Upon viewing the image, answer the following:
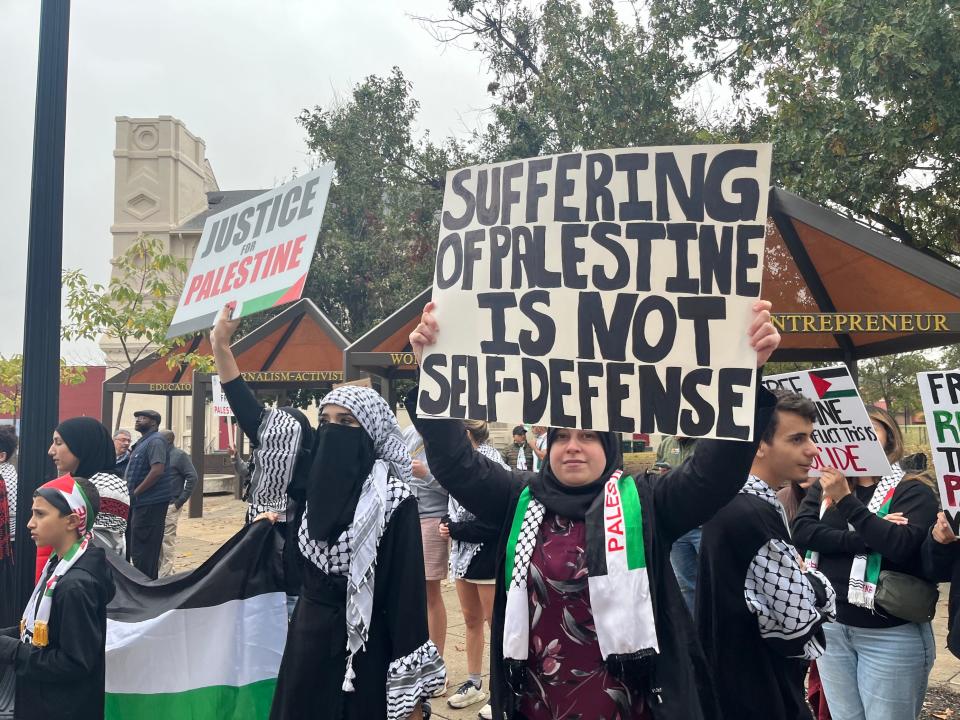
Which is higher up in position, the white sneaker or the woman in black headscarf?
the woman in black headscarf

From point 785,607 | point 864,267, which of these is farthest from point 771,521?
point 864,267

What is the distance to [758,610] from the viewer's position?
2920mm

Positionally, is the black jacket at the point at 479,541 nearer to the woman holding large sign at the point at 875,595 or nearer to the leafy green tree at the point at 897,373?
the woman holding large sign at the point at 875,595

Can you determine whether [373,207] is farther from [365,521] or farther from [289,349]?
[365,521]

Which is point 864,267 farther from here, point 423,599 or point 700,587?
point 423,599

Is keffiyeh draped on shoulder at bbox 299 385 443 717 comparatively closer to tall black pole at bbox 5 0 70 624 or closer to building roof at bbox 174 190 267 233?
tall black pole at bbox 5 0 70 624

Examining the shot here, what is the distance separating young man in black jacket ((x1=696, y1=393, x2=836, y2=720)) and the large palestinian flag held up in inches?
82.4

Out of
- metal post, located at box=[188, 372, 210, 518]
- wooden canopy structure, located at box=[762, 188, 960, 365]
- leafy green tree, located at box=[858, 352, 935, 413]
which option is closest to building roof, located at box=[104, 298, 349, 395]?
metal post, located at box=[188, 372, 210, 518]

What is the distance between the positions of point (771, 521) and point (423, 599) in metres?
1.35

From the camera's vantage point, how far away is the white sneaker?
217 inches

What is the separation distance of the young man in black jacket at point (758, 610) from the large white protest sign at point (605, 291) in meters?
0.55

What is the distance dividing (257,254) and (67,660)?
6.08 ft

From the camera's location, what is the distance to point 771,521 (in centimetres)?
300

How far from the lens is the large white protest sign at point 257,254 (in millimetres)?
3602
